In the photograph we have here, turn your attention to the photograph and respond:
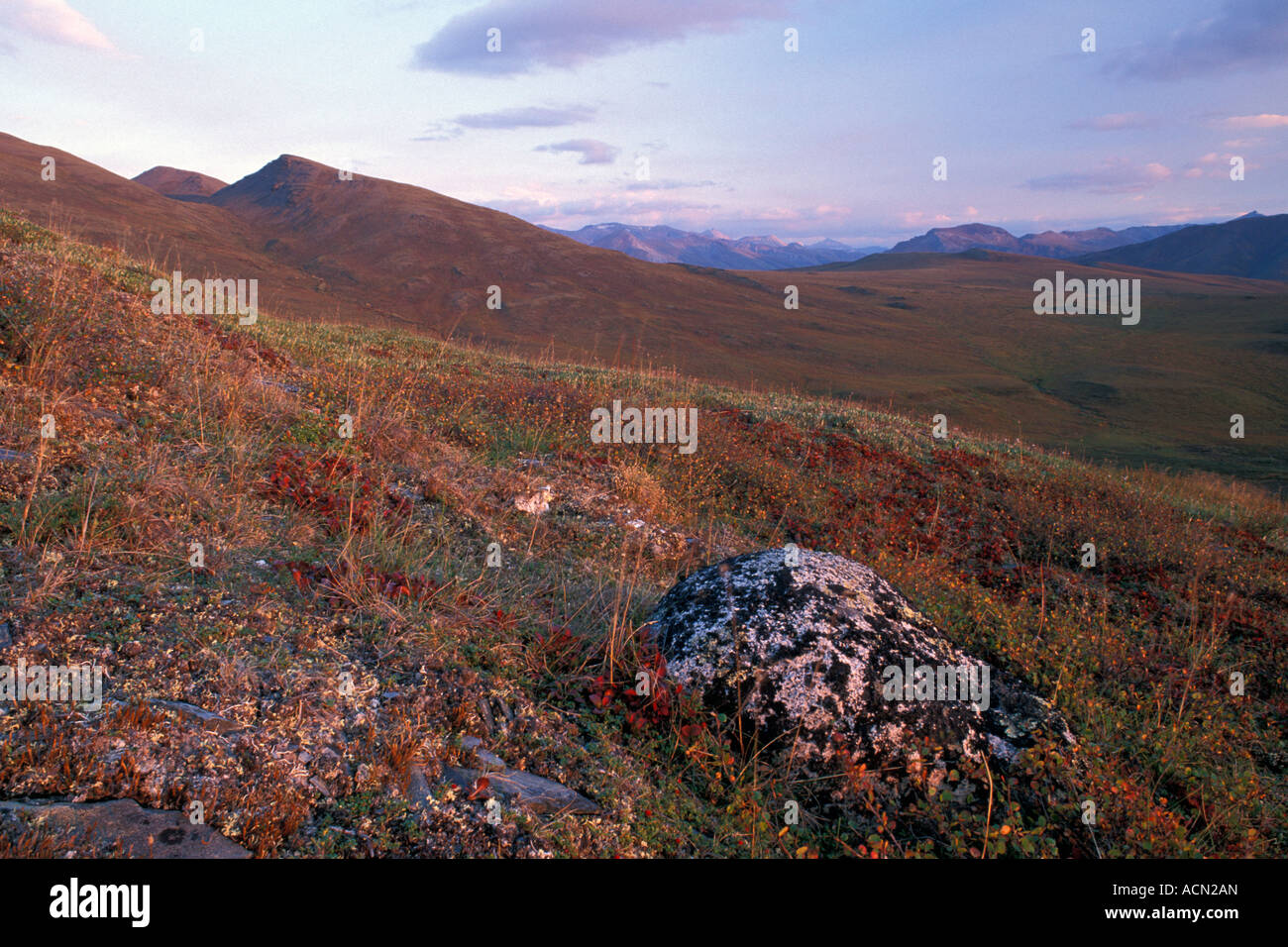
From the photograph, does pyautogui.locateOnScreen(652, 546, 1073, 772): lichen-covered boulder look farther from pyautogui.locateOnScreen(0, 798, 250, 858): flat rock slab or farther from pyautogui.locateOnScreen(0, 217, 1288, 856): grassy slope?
pyautogui.locateOnScreen(0, 798, 250, 858): flat rock slab

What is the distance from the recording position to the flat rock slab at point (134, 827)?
6.27 ft

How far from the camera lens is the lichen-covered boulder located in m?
3.41

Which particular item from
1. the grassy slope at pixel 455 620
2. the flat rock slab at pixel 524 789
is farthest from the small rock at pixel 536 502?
the flat rock slab at pixel 524 789

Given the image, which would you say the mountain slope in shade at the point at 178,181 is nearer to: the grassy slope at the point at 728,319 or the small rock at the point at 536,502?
the grassy slope at the point at 728,319

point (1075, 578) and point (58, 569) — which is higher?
point (58, 569)

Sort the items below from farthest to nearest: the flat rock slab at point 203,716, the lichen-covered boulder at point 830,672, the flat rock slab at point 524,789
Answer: the lichen-covered boulder at point 830,672, the flat rock slab at point 524,789, the flat rock slab at point 203,716

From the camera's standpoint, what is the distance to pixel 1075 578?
802 cm

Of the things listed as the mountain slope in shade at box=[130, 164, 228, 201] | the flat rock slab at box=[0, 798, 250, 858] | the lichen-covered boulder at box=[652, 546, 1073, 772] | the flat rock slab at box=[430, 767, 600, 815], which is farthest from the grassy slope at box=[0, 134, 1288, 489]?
the mountain slope in shade at box=[130, 164, 228, 201]

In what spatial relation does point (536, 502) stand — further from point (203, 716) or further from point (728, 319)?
point (728, 319)

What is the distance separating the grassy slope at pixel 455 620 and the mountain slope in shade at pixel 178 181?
145178 millimetres
